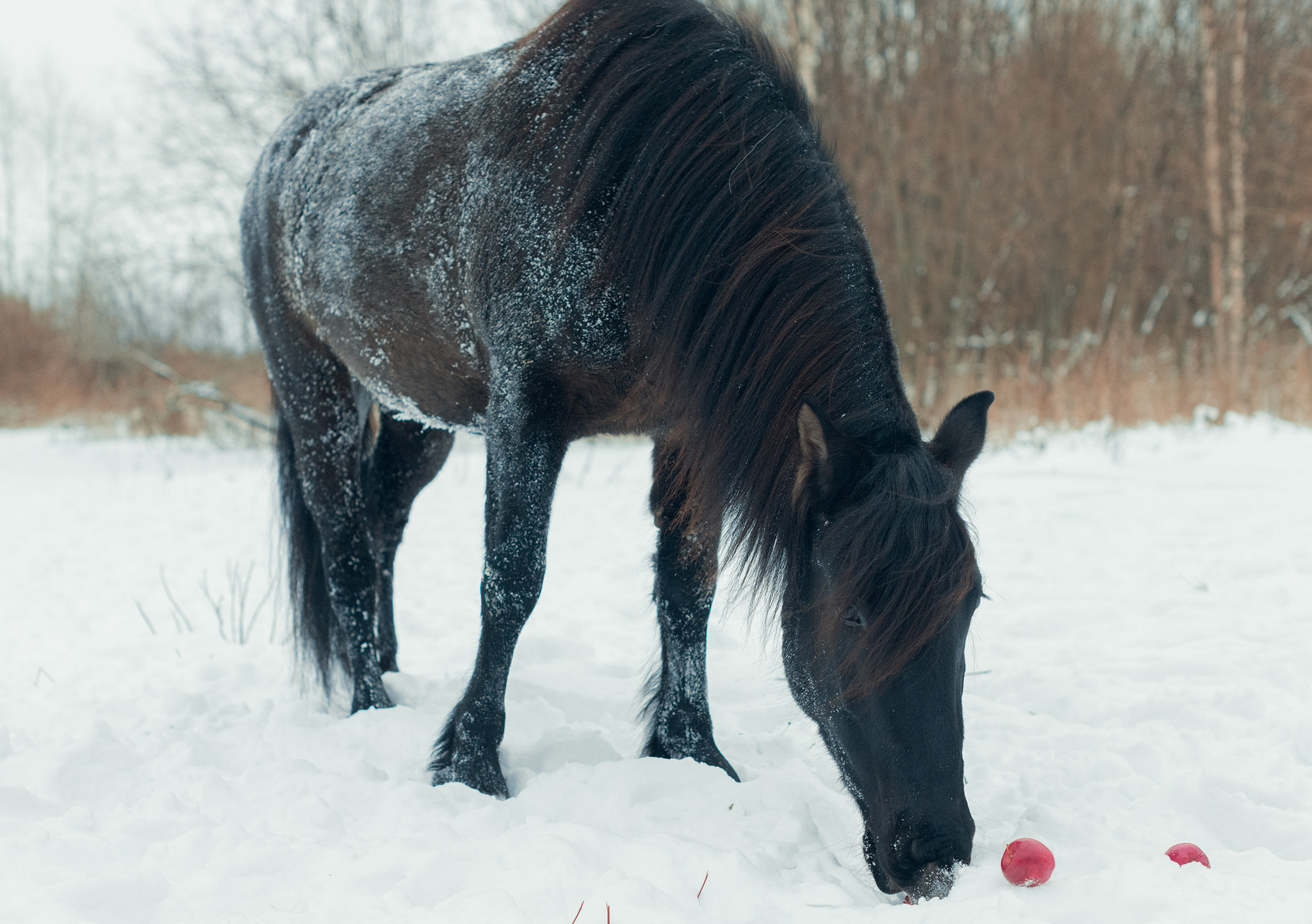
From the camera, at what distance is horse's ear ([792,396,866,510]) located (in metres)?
1.84

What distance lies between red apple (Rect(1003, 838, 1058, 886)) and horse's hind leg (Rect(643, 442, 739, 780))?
3.69 ft

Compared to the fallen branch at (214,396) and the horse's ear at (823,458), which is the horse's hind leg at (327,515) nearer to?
the horse's ear at (823,458)

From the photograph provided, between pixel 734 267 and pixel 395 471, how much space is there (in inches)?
86.9

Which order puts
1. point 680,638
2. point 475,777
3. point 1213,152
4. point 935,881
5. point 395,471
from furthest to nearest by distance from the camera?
point 1213,152
point 395,471
point 680,638
point 475,777
point 935,881

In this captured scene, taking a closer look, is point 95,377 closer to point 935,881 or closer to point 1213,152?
point 1213,152

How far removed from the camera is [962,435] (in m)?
2.07

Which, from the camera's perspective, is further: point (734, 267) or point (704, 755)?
point (704, 755)

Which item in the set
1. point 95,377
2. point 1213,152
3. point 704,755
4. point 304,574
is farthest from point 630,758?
point 95,377

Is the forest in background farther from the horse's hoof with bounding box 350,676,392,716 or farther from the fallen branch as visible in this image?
the horse's hoof with bounding box 350,676,392,716

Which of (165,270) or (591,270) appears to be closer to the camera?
(591,270)

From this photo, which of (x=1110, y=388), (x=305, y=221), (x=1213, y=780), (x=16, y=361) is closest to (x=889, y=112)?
(x=1110, y=388)

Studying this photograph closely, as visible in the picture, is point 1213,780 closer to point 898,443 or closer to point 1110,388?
point 898,443

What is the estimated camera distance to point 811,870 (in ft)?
6.38

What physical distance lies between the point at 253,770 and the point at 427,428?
1.72 meters
